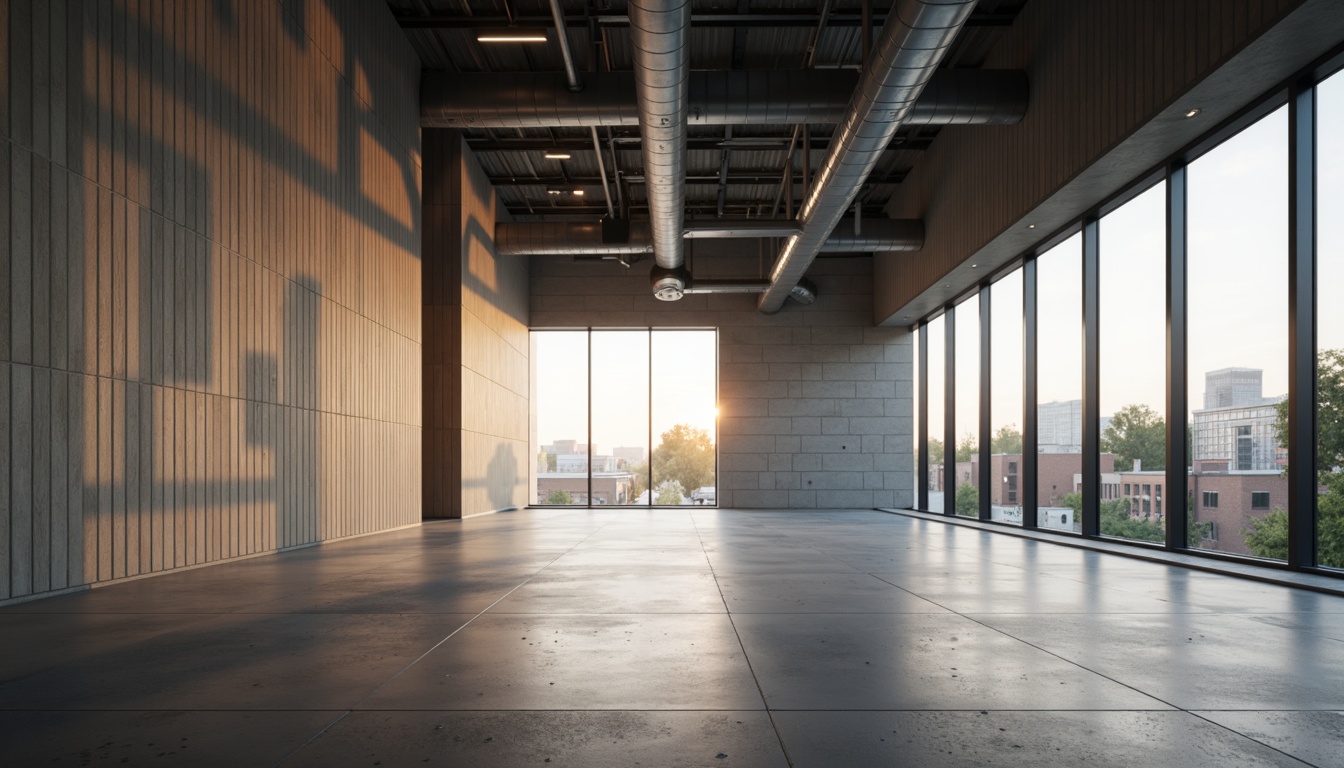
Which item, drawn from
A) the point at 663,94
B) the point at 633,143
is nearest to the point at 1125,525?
the point at 663,94

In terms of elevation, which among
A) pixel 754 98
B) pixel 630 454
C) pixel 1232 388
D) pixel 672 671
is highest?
pixel 754 98

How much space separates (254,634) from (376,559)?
4184 millimetres

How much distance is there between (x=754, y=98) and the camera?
11.7 m

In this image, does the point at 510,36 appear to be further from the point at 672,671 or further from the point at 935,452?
the point at 935,452

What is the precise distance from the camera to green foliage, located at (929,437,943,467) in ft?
67.3

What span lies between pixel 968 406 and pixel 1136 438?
703 cm

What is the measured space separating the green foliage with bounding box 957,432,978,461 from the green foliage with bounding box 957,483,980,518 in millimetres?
583

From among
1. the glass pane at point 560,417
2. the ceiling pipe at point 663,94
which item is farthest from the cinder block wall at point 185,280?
the glass pane at point 560,417

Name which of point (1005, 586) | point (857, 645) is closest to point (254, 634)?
point (857, 645)

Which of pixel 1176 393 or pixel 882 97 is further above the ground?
pixel 882 97

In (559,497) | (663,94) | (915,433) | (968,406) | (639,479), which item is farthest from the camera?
(559,497)

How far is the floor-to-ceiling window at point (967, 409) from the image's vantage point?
17391 millimetres

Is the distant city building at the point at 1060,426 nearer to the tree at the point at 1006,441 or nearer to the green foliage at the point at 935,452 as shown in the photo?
the tree at the point at 1006,441

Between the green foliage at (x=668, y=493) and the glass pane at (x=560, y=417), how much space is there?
6.20 feet
